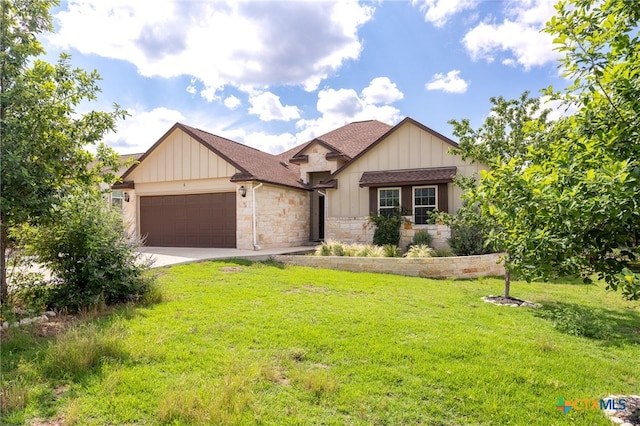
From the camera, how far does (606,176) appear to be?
6.55 ft

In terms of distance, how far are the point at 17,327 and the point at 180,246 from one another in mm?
11379

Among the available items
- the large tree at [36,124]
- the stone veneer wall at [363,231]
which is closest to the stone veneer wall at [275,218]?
the stone veneer wall at [363,231]

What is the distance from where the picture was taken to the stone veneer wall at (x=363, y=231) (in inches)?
534

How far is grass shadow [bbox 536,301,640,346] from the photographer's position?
5422mm

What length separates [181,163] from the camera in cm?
1580

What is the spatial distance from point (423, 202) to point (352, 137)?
7.83m

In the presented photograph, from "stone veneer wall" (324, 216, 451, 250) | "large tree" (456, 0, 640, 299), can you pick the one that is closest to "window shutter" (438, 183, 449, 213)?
"stone veneer wall" (324, 216, 451, 250)

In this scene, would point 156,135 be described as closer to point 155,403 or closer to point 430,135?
point 430,135

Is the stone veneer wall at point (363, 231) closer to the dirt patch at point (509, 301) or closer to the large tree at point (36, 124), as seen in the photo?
the dirt patch at point (509, 301)

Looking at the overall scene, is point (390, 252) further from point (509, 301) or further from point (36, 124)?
point (36, 124)

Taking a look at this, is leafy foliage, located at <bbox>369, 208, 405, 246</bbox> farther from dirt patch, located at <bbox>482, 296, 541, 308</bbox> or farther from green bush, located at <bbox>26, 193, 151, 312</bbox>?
green bush, located at <bbox>26, 193, 151, 312</bbox>

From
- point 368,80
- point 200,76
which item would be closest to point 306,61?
point 200,76

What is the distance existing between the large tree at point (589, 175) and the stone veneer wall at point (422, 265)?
27.1 ft

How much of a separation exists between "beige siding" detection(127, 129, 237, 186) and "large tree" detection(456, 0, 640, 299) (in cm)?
1342
